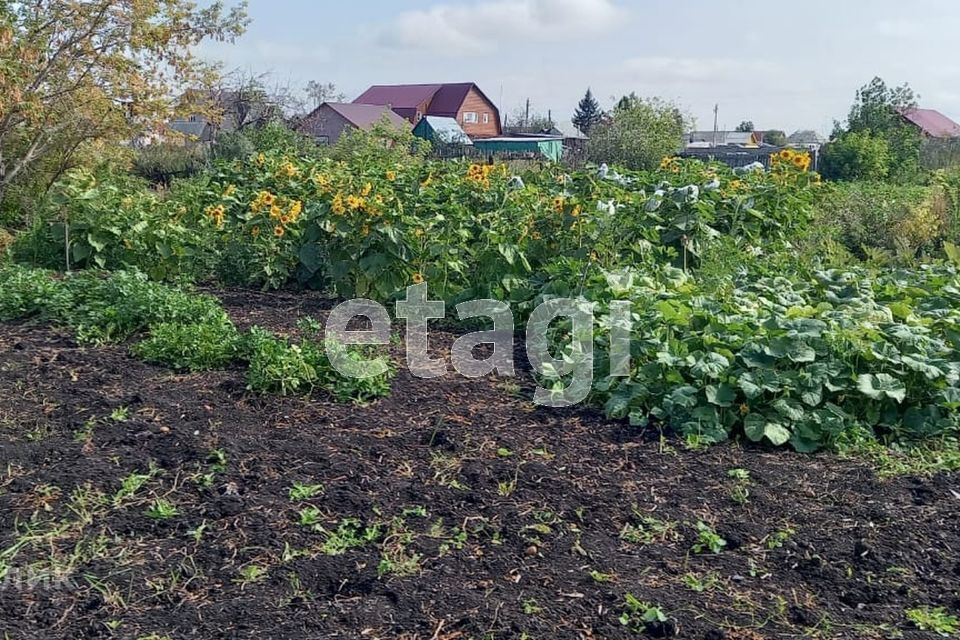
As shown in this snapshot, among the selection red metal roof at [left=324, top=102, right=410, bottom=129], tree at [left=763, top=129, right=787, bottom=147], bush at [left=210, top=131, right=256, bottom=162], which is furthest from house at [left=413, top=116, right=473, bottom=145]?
tree at [left=763, top=129, right=787, bottom=147]

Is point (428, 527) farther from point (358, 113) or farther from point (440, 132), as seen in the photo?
point (358, 113)

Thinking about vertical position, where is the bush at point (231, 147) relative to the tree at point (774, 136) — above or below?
below

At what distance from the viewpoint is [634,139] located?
21750 millimetres

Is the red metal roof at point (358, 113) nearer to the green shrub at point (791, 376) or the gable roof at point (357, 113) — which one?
the gable roof at point (357, 113)

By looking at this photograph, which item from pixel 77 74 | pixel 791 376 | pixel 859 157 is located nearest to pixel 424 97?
pixel 859 157

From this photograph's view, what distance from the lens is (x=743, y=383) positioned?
3367 mm

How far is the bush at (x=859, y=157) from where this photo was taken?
2203cm

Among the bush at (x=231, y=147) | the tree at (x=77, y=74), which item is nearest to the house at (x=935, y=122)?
the bush at (x=231, y=147)

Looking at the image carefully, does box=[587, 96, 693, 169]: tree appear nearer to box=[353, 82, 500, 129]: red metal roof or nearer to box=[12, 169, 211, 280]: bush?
box=[12, 169, 211, 280]: bush

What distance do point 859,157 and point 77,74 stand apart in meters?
18.9

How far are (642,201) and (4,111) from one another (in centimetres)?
655

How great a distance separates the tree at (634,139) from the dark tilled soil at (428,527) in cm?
1820

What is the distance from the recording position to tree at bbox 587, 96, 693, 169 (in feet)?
70.9

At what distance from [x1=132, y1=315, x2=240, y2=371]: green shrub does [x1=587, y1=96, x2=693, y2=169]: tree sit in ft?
57.6
